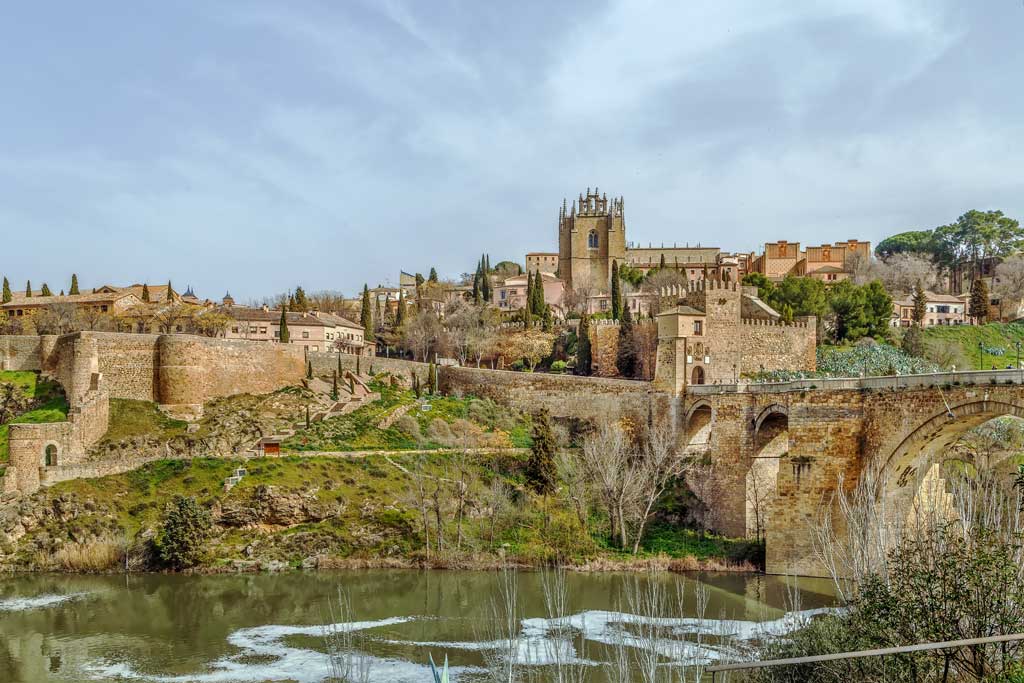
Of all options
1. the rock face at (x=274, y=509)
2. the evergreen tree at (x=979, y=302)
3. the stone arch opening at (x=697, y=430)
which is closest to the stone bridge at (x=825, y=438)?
the stone arch opening at (x=697, y=430)

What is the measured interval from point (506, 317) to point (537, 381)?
16951mm

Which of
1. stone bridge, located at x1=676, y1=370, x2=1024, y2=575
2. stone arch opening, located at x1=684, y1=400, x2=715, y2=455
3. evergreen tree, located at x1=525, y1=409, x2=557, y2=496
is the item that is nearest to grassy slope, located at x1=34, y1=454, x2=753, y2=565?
evergreen tree, located at x1=525, y1=409, x2=557, y2=496

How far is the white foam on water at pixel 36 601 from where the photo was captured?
944 inches

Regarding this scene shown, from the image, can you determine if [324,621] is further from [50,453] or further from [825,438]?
[50,453]

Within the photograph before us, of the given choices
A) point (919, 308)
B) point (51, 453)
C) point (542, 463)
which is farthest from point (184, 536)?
point (919, 308)

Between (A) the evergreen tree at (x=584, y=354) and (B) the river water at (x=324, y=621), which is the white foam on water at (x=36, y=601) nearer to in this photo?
(B) the river water at (x=324, y=621)

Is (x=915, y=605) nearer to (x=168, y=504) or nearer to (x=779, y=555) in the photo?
(x=779, y=555)

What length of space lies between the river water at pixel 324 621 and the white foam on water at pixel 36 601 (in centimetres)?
6

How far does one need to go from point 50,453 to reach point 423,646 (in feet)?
65.5

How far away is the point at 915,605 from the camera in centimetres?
1167

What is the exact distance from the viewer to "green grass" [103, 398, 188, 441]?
34.9 meters

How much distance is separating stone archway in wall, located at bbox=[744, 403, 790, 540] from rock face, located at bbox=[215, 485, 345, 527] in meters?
15.4

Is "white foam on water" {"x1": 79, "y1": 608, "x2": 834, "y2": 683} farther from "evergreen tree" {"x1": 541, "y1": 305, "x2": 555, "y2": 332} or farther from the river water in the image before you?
"evergreen tree" {"x1": 541, "y1": 305, "x2": 555, "y2": 332}

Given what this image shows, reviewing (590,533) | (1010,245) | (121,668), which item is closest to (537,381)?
(590,533)
